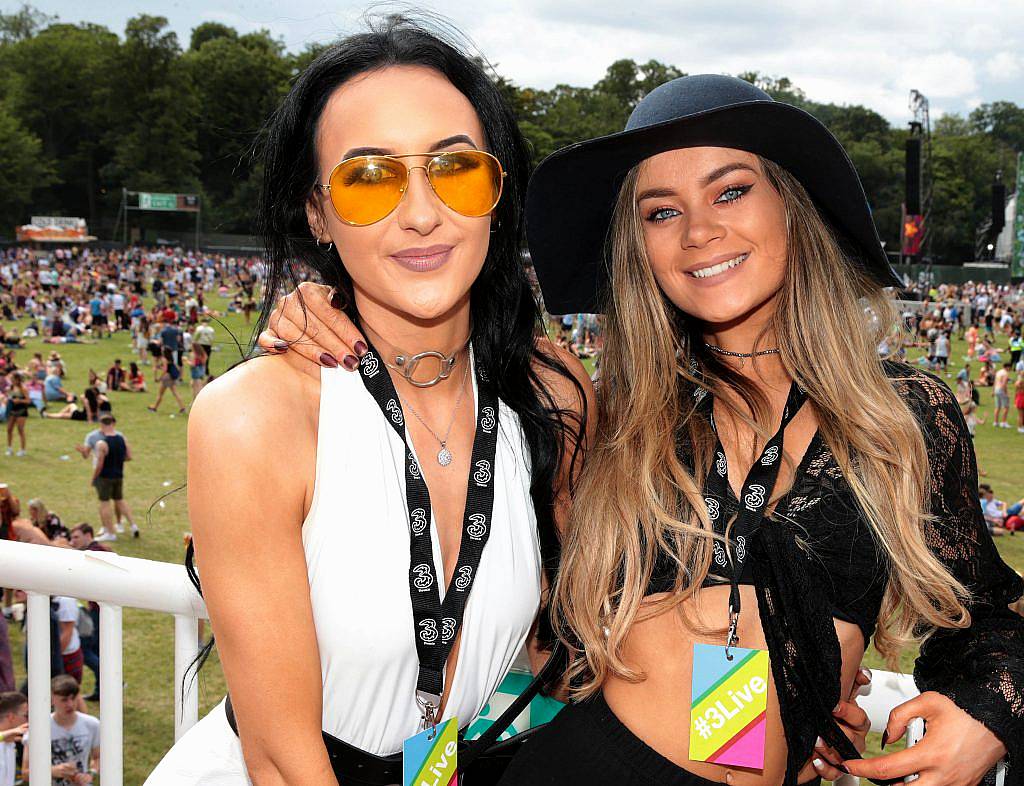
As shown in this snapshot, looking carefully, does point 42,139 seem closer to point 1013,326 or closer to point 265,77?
point 265,77

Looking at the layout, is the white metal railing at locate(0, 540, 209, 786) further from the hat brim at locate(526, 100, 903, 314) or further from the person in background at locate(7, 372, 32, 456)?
the person in background at locate(7, 372, 32, 456)

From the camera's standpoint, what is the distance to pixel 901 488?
1986 millimetres

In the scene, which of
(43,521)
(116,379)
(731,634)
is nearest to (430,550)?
(731,634)

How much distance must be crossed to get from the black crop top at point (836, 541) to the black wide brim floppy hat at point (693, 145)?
0.59 metres

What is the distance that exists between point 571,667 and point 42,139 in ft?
265

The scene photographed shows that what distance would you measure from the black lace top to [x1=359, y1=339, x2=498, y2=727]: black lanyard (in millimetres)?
417

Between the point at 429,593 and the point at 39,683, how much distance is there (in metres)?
1.34

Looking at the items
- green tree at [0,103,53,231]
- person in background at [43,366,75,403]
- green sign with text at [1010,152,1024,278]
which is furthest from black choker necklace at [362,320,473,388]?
green tree at [0,103,53,231]

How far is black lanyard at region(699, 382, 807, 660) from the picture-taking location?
2025mm

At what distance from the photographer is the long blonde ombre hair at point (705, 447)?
1993 millimetres

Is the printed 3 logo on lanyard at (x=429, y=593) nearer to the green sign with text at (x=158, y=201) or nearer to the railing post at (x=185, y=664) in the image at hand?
the railing post at (x=185, y=664)

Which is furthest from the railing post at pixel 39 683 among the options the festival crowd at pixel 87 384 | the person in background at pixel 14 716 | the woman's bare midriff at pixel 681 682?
the person in background at pixel 14 716

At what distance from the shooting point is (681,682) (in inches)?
81.0

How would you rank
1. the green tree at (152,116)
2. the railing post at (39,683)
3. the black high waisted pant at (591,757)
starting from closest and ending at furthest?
the black high waisted pant at (591,757) → the railing post at (39,683) → the green tree at (152,116)
